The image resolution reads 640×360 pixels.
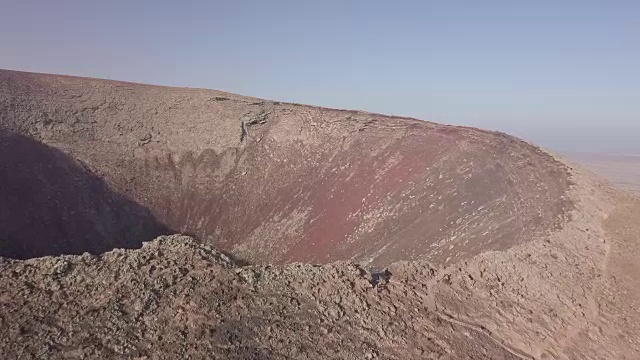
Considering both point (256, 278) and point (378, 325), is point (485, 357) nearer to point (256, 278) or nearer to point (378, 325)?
point (378, 325)

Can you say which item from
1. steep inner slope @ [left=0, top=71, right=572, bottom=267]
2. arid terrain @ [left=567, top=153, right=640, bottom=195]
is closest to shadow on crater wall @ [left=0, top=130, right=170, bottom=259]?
steep inner slope @ [left=0, top=71, right=572, bottom=267]

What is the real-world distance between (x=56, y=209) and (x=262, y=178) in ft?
29.8

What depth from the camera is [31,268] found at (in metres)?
8.83

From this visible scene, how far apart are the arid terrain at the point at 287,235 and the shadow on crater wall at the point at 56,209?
85 millimetres

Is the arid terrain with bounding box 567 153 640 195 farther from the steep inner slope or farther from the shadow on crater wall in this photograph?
the shadow on crater wall

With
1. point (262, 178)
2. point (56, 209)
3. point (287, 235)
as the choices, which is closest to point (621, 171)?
point (262, 178)

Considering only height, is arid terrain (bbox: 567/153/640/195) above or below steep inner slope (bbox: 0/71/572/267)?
below

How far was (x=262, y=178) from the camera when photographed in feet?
79.7

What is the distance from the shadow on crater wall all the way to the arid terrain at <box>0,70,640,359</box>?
0.28 ft

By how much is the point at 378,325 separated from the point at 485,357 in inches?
86.5

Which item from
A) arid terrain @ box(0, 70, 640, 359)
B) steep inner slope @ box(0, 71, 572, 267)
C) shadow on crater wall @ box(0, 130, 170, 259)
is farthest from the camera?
shadow on crater wall @ box(0, 130, 170, 259)

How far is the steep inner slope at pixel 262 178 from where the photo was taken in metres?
17.9

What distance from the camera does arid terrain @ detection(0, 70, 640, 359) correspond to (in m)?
8.61

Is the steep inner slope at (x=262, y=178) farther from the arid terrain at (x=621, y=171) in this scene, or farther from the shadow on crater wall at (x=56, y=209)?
the arid terrain at (x=621, y=171)
